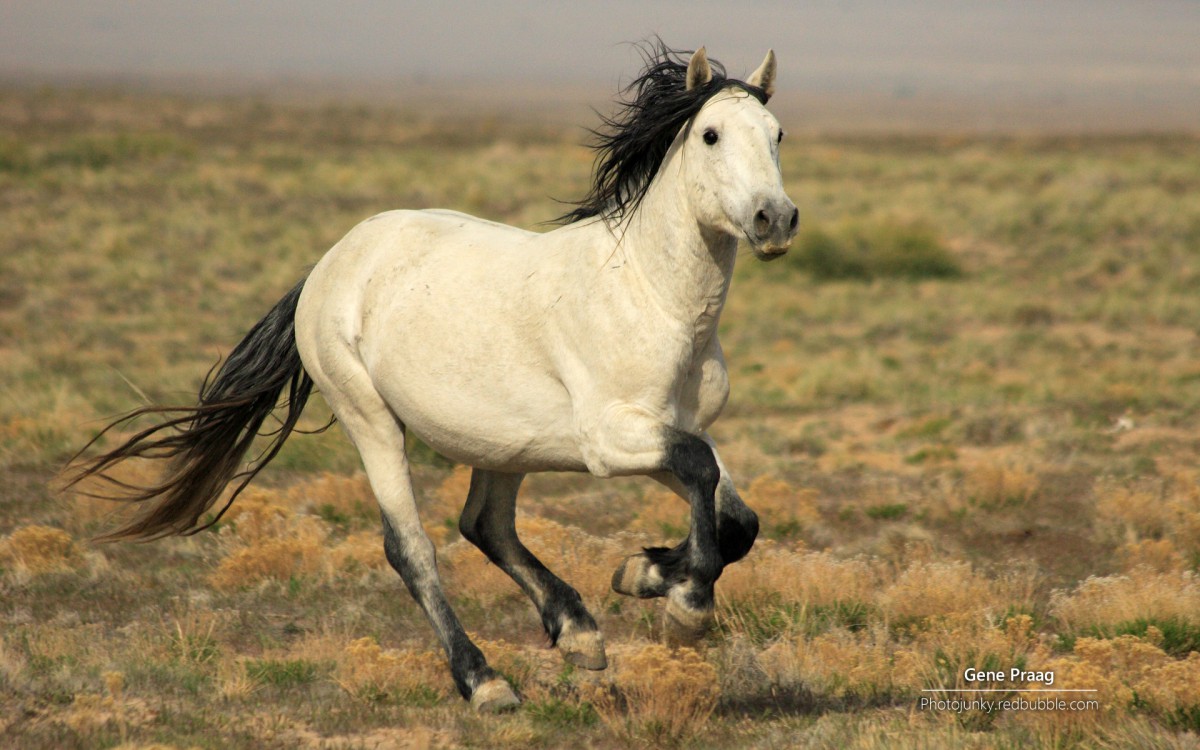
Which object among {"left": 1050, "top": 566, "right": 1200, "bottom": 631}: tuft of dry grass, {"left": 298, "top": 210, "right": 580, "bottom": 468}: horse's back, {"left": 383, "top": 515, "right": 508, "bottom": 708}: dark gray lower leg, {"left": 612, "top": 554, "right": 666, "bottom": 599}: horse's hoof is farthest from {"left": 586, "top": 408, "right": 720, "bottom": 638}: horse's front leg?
{"left": 1050, "top": 566, "right": 1200, "bottom": 631}: tuft of dry grass

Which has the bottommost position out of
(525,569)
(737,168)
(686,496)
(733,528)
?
(525,569)

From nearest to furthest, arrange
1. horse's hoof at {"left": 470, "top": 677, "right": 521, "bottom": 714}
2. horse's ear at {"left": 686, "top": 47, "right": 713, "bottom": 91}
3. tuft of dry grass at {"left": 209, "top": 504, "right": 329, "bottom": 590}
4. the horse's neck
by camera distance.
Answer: horse's ear at {"left": 686, "top": 47, "right": 713, "bottom": 91} → the horse's neck → horse's hoof at {"left": 470, "top": 677, "right": 521, "bottom": 714} → tuft of dry grass at {"left": 209, "top": 504, "right": 329, "bottom": 590}

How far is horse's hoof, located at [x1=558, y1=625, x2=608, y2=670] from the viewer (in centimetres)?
498

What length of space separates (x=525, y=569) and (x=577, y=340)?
52.8 inches

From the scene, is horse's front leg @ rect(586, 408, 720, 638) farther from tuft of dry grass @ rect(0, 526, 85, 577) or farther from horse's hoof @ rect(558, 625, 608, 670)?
tuft of dry grass @ rect(0, 526, 85, 577)

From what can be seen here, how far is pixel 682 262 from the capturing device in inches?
175

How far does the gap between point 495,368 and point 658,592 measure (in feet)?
3.54

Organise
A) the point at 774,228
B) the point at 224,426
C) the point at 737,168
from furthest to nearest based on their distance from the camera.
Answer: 1. the point at 224,426
2. the point at 737,168
3. the point at 774,228

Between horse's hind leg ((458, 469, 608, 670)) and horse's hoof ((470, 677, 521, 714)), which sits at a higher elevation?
horse's hind leg ((458, 469, 608, 670))

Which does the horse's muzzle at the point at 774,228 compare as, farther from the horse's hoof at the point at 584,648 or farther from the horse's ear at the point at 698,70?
the horse's hoof at the point at 584,648

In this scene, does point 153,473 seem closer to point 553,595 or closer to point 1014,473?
point 553,595

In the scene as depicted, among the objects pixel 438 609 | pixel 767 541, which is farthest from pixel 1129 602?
pixel 438 609

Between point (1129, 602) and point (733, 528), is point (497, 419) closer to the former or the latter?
point (733, 528)

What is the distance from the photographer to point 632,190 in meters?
4.77
